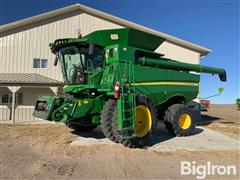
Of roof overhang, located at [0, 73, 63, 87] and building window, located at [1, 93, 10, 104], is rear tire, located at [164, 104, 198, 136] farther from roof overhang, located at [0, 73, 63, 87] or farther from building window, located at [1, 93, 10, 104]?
building window, located at [1, 93, 10, 104]

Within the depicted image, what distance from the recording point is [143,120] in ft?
27.6

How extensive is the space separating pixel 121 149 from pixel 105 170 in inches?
76.2

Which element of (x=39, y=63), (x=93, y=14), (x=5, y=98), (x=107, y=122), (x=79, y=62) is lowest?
(x=107, y=122)

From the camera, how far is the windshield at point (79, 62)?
28.2ft

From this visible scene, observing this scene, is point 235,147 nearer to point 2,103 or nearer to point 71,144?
point 71,144

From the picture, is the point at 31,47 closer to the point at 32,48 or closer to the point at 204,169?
the point at 32,48

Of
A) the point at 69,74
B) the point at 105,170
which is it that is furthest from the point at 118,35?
the point at 105,170

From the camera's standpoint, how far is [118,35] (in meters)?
8.60

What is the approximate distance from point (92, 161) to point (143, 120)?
Answer: 2776 mm

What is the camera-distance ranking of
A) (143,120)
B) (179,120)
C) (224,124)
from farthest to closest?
(224,124) → (179,120) → (143,120)

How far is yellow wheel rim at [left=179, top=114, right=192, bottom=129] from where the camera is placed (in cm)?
1019

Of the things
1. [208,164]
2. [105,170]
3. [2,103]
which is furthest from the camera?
[2,103]

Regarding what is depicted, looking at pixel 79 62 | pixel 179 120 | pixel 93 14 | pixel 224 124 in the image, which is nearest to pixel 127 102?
pixel 79 62

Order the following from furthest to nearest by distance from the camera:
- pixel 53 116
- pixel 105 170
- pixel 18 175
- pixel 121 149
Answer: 1. pixel 53 116
2. pixel 121 149
3. pixel 105 170
4. pixel 18 175
